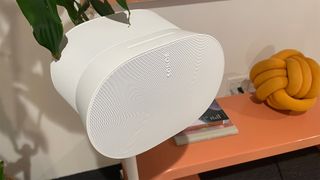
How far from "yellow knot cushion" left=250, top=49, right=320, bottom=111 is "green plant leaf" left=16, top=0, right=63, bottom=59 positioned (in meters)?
0.74

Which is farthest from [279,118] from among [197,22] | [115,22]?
[115,22]

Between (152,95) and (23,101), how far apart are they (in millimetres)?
717

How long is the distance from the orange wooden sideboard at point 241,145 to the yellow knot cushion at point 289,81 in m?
0.05

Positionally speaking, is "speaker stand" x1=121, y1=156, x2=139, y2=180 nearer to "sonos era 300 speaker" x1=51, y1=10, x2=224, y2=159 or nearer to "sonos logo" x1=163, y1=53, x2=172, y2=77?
"sonos era 300 speaker" x1=51, y1=10, x2=224, y2=159

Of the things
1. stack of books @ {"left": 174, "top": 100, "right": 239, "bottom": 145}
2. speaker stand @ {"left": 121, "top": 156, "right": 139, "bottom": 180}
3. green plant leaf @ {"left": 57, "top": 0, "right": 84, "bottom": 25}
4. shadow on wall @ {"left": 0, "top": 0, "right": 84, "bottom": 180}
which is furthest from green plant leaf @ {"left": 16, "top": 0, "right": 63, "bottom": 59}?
stack of books @ {"left": 174, "top": 100, "right": 239, "bottom": 145}

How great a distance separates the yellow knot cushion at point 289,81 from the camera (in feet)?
3.51

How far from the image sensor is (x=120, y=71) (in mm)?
546

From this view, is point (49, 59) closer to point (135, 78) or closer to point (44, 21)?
point (44, 21)

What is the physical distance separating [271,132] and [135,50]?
2.28 ft

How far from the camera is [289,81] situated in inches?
42.4

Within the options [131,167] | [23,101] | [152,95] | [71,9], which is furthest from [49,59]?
[152,95]

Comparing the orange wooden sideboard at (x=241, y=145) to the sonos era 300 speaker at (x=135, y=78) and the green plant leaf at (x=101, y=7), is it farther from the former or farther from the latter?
the green plant leaf at (x=101, y=7)

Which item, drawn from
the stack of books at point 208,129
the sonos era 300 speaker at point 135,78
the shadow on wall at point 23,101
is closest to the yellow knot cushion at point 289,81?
the stack of books at point 208,129

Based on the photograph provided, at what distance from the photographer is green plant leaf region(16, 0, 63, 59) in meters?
0.59
